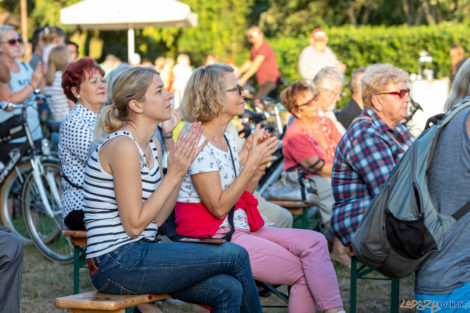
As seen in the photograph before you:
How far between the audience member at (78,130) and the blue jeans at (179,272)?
138 centimetres

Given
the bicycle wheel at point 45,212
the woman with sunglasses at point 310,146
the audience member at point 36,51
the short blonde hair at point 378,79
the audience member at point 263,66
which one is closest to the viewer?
the short blonde hair at point 378,79

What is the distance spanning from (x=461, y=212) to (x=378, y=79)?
1.83 meters

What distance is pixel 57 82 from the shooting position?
7.82 meters

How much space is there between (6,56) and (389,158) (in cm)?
469

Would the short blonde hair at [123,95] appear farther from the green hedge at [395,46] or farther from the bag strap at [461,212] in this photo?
the green hedge at [395,46]

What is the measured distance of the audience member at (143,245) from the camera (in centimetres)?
346

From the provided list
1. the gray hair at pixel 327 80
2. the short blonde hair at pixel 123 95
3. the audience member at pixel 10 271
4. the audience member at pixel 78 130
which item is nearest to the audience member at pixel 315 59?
the gray hair at pixel 327 80

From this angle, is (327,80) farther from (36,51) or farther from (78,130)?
(36,51)

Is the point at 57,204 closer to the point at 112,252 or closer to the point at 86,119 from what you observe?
the point at 86,119

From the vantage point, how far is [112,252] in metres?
3.50

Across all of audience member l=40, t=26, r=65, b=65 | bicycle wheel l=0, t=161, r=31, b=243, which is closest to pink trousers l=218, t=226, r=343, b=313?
bicycle wheel l=0, t=161, r=31, b=243

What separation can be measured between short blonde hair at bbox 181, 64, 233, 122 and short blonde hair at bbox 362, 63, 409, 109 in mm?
1143

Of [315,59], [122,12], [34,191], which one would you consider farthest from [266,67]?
[34,191]

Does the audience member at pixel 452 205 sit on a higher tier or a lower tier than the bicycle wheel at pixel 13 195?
higher
